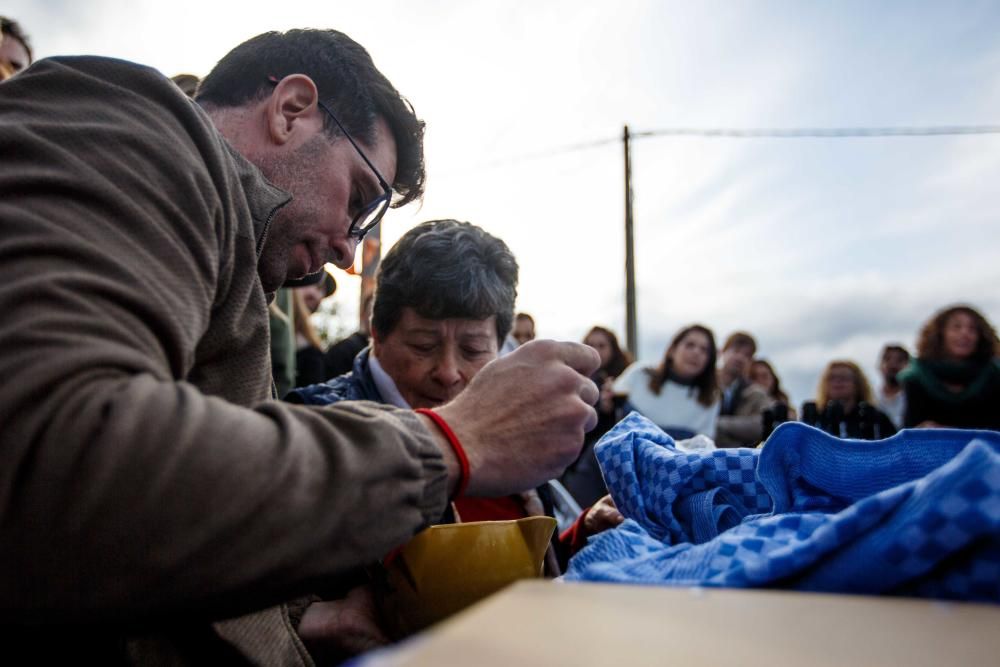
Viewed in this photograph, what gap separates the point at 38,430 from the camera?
530 mm

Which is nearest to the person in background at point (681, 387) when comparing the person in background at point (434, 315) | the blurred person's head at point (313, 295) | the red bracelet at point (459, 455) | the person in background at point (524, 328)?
the person in background at point (524, 328)

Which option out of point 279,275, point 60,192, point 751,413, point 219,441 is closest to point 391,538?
point 219,441

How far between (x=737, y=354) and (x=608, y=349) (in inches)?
48.9

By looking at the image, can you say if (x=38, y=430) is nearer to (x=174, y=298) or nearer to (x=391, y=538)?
(x=174, y=298)

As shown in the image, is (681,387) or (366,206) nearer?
(366,206)

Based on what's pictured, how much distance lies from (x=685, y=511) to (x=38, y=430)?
0.79 meters

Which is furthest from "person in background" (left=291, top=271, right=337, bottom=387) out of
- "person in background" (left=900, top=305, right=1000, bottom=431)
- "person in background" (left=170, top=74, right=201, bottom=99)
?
"person in background" (left=900, top=305, right=1000, bottom=431)

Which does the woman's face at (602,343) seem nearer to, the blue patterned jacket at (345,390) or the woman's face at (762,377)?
the woman's face at (762,377)

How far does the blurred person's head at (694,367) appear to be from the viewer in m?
4.34

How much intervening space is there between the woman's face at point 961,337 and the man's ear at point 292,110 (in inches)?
155

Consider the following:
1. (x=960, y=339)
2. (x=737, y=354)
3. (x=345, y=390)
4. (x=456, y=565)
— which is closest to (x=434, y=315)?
(x=345, y=390)

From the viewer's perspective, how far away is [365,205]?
1479 millimetres

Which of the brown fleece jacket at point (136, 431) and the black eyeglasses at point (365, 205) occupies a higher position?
the black eyeglasses at point (365, 205)

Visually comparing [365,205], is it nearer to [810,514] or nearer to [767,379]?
[810,514]
